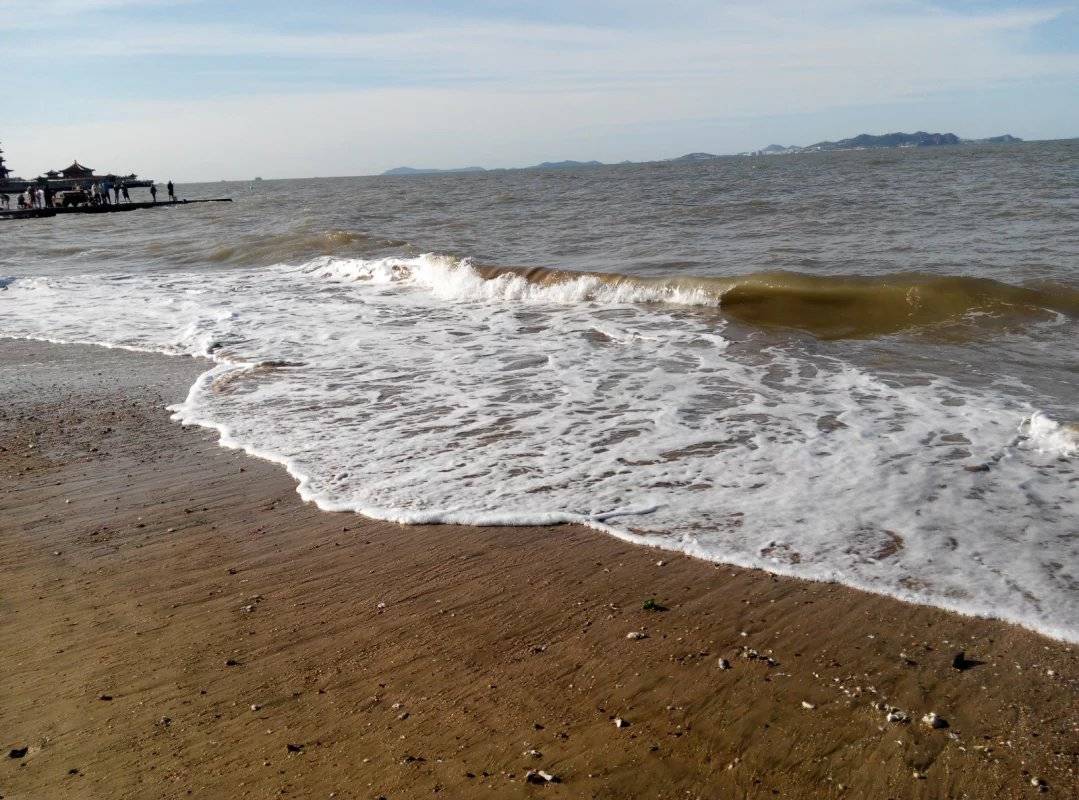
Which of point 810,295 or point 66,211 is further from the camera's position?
point 66,211

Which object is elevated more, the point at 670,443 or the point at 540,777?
the point at 670,443

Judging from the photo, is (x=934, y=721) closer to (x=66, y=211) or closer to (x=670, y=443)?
(x=670, y=443)

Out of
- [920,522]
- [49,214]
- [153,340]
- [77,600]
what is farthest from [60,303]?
[49,214]

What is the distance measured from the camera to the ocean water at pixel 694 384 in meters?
4.71

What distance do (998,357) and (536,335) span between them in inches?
204

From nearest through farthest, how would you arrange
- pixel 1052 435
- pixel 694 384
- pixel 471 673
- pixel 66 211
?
pixel 471 673
pixel 1052 435
pixel 694 384
pixel 66 211

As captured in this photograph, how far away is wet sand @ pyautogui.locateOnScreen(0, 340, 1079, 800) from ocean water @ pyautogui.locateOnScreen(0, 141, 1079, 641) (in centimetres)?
43

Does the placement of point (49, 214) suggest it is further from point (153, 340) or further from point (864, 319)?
point (864, 319)

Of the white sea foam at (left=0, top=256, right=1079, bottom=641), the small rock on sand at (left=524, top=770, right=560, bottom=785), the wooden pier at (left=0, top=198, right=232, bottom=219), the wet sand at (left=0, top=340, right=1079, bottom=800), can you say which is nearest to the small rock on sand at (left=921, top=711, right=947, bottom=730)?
the wet sand at (left=0, top=340, right=1079, bottom=800)

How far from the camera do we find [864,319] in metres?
11.3

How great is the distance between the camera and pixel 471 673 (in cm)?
341

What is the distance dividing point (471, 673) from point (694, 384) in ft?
16.4

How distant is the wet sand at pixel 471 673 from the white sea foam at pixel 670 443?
Answer: 0.38m

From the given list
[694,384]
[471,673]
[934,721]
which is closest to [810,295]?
[694,384]
